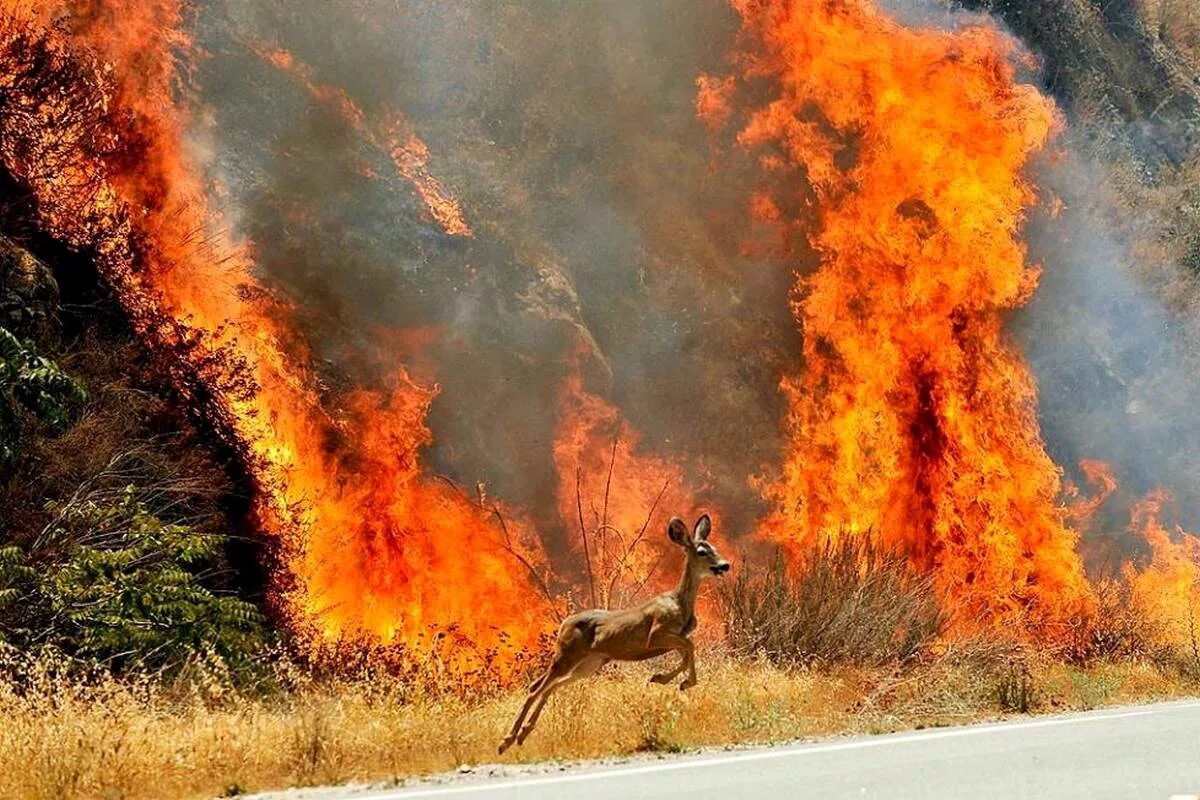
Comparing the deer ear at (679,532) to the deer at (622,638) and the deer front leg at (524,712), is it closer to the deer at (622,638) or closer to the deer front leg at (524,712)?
the deer at (622,638)

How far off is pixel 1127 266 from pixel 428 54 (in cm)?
1477

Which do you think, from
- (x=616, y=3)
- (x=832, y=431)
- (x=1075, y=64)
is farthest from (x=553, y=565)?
(x=1075, y=64)

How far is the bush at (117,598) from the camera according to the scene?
12781mm

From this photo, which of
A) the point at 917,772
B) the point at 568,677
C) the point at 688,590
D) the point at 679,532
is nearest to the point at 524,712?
the point at 568,677

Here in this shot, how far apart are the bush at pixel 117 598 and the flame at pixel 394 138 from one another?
958 centimetres

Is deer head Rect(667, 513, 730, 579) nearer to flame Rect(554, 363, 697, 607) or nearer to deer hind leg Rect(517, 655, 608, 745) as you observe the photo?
deer hind leg Rect(517, 655, 608, 745)

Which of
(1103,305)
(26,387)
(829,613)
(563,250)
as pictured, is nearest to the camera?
(26,387)

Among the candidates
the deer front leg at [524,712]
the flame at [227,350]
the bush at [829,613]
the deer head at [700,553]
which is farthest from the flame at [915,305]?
the deer front leg at [524,712]

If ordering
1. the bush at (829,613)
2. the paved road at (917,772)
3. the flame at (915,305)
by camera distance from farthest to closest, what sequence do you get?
the flame at (915,305) < the bush at (829,613) < the paved road at (917,772)

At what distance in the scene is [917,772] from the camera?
27.5ft

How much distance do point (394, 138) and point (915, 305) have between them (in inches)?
359

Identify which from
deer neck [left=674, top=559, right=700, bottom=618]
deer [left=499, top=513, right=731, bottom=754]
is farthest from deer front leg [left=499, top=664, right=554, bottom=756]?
deer neck [left=674, top=559, right=700, bottom=618]

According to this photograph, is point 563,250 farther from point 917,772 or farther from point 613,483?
point 917,772

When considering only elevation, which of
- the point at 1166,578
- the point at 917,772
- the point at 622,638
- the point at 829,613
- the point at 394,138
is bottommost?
the point at 829,613
